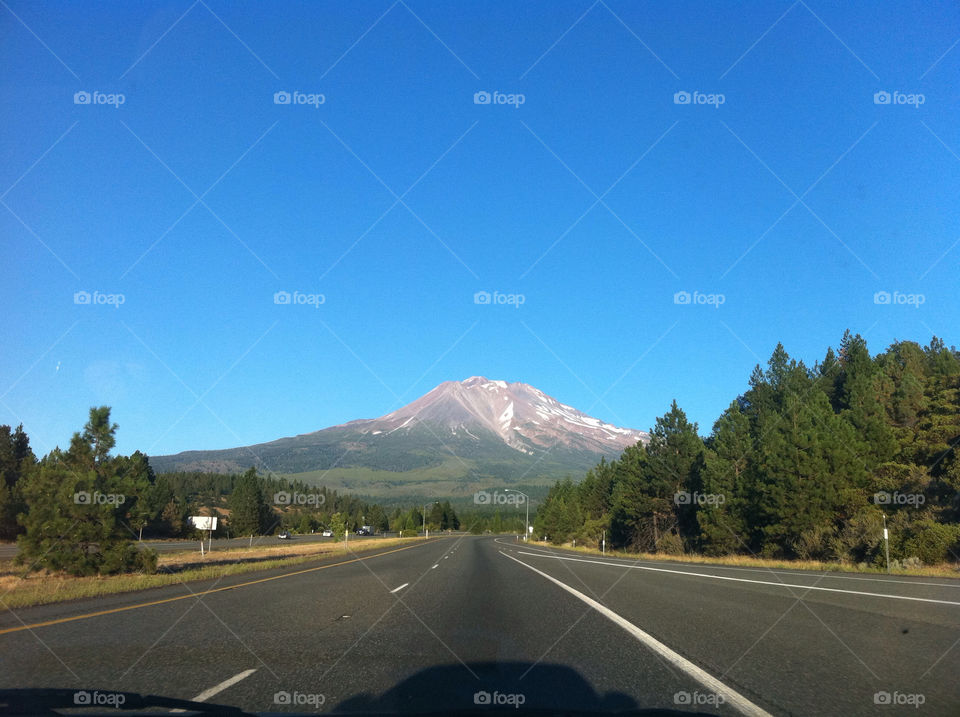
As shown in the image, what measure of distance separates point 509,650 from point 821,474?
1225 inches

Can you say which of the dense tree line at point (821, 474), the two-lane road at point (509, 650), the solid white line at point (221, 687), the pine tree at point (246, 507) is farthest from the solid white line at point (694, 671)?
the pine tree at point (246, 507)

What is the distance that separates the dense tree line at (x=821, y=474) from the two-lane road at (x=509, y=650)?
748 inches

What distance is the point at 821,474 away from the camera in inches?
1331

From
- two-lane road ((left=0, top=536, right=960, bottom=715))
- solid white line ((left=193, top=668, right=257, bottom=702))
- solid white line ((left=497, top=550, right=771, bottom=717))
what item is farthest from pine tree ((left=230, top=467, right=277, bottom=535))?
solid white line ((left=193, top=668, right=257, bottom=702))

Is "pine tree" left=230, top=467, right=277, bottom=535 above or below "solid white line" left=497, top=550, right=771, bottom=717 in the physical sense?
below

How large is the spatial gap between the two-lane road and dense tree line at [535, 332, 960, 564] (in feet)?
62.4

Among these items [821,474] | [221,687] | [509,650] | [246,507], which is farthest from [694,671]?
[246,507]

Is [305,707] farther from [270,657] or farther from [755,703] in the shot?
[755,703]

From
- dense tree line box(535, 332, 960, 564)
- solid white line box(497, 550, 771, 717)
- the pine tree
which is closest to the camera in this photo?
solid white line box(497, 550, 771, 717)

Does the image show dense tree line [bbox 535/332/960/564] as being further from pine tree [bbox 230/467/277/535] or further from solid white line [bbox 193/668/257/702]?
pine tree [bbox 230/467/277/535]

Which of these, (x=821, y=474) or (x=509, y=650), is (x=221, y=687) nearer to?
(x=509, y=650)

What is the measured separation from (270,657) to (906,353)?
2766 inches

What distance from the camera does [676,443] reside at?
54.2 meters

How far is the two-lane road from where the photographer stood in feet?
18.6
